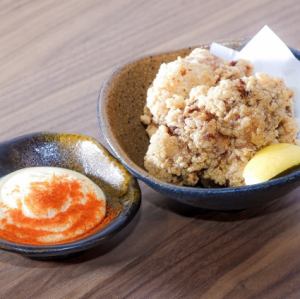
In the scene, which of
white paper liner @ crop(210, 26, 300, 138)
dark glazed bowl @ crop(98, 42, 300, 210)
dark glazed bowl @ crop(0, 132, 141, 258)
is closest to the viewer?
dark glazed bowl @ crop(98, 42, 300, 210)

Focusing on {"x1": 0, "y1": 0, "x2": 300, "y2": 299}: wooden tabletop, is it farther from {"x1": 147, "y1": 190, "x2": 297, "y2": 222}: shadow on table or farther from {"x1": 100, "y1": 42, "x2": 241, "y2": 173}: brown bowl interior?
{"x1": 100, "y1": 42, "x2": 241, "y2": 173}: brown bowl interior

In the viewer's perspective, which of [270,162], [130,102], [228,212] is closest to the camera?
[270,162]

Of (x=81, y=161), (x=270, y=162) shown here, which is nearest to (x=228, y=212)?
(x=270, y=162)

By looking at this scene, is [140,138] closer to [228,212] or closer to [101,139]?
[101,139]

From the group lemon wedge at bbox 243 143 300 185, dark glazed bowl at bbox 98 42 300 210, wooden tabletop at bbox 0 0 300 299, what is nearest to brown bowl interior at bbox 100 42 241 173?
dark glazed bowl at bbox 98 42 300 210

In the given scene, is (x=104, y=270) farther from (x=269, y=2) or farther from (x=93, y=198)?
(x=269, y=2)
